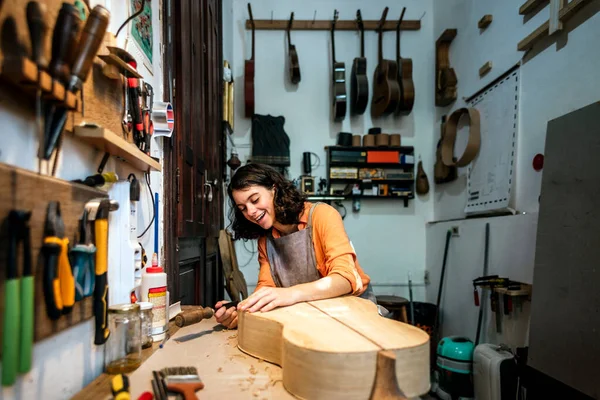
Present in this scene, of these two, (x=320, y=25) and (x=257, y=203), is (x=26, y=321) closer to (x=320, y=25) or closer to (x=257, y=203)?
(x=257, y=203)

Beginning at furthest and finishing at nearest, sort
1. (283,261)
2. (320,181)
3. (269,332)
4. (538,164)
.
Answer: (320,181)
(538,164)
(283,261)
(269,332)

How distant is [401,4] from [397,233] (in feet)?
9.15

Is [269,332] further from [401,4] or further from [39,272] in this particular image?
[401,4]

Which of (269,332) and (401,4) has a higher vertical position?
(401,4)

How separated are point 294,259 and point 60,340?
3.48 feet

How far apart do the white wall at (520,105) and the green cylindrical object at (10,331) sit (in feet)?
8.93

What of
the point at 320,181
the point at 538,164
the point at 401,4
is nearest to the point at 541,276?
the point at 538,164

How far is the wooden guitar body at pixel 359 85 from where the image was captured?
4.05m

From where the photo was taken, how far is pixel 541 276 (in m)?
2.02

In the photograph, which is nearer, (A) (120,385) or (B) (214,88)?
(A) (120,385)

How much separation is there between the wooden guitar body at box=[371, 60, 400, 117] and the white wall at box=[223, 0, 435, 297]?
199 mm

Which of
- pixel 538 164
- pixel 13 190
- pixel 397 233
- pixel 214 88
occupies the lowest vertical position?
pixel 397 233

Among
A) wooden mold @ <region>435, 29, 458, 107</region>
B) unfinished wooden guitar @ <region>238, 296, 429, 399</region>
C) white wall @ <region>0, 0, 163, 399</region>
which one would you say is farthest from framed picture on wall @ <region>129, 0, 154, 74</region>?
wooden mold @ <region>435, 29, 458, 107</region>

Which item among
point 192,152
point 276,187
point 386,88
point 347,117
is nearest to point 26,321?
point 276,187
